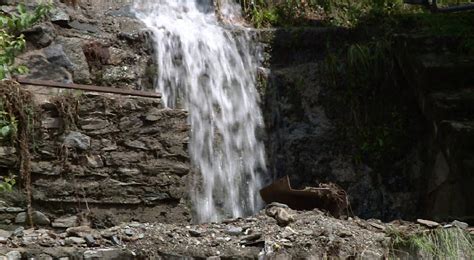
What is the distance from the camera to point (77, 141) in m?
6.11

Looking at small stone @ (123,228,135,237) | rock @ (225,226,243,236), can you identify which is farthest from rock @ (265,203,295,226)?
small stone @ (123,228,135,237)

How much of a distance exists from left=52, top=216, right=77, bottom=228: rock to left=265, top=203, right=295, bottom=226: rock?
1311mm

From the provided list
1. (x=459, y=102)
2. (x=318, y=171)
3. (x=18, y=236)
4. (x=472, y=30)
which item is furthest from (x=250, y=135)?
(x=18, y=236)

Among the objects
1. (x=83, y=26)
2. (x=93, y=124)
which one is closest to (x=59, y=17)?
(x=83, y=26)

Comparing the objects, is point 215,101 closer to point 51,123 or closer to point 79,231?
point 51,123

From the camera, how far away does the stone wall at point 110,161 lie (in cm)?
601

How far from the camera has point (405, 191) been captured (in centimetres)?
835

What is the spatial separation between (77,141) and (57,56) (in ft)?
4.33

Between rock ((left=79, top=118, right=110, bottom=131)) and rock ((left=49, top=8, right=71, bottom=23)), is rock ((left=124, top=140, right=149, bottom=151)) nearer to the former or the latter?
rock ((left=79, top=118, right=110, bottom=131))

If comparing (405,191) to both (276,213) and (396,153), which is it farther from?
(276,213)

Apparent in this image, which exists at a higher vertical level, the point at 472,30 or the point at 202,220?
the point at 472,30

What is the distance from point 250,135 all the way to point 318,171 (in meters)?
0.73

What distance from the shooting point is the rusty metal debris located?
248 inches

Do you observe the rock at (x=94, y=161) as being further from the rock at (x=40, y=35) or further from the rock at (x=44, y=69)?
the rock at (x=40, y=35)
